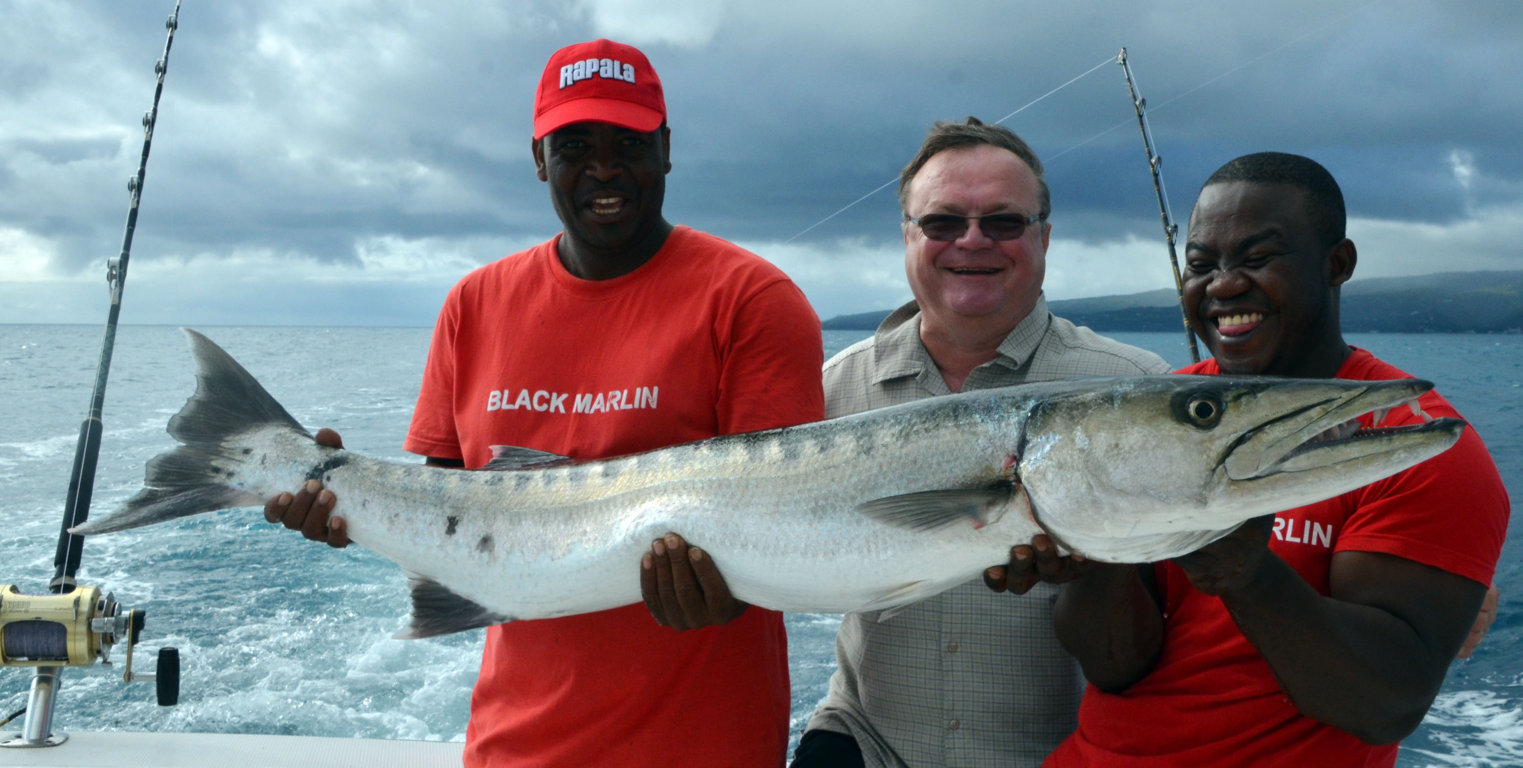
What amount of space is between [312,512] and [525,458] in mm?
650

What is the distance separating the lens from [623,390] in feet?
8.13

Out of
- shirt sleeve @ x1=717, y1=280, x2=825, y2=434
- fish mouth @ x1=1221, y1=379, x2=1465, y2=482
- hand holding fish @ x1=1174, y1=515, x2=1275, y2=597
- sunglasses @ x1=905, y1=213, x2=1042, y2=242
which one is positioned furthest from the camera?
sunglasses @ x1=905, y1=213, x2=1042, y2=242

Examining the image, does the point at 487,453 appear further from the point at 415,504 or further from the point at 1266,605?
the point at 1266,605

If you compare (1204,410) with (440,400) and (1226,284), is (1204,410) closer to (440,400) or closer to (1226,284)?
(1226,284)

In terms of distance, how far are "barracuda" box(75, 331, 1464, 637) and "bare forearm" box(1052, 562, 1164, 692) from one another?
A: 241mm

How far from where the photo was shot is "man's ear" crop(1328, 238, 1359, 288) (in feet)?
7.64

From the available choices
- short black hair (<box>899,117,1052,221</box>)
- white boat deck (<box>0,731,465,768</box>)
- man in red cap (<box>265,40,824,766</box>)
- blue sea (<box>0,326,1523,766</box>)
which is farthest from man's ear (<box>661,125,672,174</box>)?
blue sea (<box>0,326,1523,766</box>)

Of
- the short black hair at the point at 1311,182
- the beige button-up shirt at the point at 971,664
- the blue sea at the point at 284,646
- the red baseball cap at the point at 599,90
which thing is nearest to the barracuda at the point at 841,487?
the short black hair at the point at 1311,182

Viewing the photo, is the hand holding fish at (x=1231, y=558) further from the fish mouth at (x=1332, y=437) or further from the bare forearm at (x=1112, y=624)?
the bare forearm at (x=1112, y=624)

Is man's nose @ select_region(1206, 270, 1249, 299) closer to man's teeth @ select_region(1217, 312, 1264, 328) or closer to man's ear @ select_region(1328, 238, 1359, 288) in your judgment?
man's teeth @ select_region(1217, 312, 1264, 328)

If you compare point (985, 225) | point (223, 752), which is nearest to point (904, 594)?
point (985, 225)

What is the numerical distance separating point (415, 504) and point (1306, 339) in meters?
2.27

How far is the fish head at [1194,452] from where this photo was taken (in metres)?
A: 1.76

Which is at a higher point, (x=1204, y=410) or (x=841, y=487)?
(x=1204, y=410)
